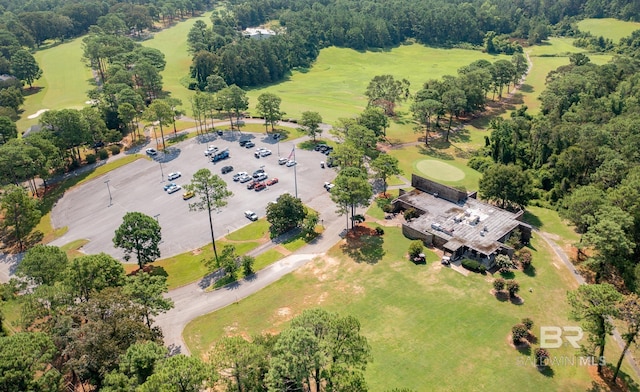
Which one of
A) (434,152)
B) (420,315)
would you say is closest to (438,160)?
(434,152)

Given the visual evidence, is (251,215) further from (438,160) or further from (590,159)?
(590,159)

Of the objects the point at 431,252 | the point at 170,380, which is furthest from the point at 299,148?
the point at 170,380

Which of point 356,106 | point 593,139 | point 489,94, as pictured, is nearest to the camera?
point 593,139

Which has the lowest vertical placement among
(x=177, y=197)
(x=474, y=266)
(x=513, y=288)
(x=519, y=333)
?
(x=474, y=266)

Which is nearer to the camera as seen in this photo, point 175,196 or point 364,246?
point 364,246

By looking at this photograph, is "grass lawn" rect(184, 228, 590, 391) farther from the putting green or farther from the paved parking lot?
the putting green

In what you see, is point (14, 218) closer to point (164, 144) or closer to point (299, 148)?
point (164, 144)

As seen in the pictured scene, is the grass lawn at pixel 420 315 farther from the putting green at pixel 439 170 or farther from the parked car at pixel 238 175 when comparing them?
the parked car at pixel 238 175
